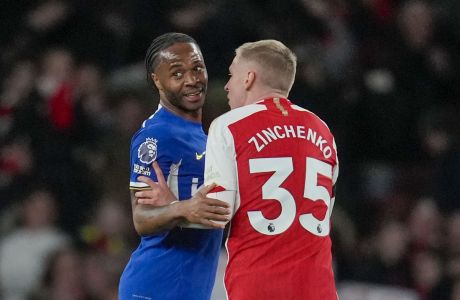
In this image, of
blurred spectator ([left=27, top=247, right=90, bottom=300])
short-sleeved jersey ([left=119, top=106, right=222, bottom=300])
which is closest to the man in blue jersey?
short-sleeved jersey ([left=119, top=106, right=222, bottom=300])

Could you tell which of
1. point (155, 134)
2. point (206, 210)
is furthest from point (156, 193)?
point (206, 210)

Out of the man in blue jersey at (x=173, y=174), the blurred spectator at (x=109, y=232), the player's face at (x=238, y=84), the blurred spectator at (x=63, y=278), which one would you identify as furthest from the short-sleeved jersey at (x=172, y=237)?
the blurred spectator at (x=109, y=232)

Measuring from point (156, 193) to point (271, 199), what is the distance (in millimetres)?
576

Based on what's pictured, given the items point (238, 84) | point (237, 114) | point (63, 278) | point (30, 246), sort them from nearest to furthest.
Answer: point (237, 114), point (238, 84), point (63, 278), point (30, 246)

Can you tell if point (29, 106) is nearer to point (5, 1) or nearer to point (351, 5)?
point (5, 1)

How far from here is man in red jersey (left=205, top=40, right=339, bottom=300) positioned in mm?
4629

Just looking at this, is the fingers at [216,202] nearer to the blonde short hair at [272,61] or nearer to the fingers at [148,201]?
the fingers at [148,201]

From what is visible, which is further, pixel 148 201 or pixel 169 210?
pixel 148 201

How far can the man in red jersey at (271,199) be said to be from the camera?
4.63m

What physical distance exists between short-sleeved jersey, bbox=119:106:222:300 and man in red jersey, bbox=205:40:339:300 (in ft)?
1.33

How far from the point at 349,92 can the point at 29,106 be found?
286cm

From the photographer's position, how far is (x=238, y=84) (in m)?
4.86

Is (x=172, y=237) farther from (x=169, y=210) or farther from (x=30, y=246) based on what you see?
(x=30, y=246)

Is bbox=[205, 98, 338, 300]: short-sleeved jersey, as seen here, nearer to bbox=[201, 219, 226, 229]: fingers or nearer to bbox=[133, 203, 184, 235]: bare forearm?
bbox=[201, 219, 226, 229]: fingers
